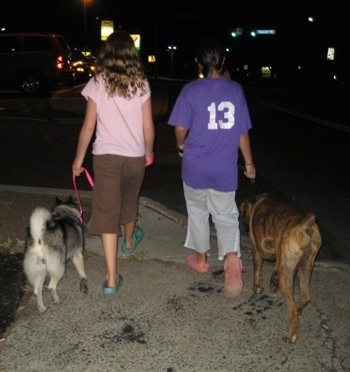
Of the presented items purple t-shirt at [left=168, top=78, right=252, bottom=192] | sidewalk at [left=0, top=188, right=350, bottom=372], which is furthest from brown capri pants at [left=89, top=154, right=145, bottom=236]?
sidewalk at [left=0, top=188, right=350, bottom=372]

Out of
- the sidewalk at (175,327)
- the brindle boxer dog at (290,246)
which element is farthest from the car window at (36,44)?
the brindle boxer dog at (290,246)

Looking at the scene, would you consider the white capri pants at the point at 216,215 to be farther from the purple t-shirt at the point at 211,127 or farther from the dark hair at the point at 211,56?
the dark hair at the point at 211,56

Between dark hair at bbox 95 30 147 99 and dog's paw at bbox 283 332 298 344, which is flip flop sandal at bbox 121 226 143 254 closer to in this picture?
dark hair at bbox 95 30 147 99

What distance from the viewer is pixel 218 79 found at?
13.1ft

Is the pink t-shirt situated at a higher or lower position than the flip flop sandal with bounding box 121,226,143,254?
higher

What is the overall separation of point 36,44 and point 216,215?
16.4m

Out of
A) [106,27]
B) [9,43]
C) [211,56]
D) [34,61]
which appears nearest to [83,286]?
[211,56]

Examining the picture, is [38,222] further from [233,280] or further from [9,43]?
[9,43]

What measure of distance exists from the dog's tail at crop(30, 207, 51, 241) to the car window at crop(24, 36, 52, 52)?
53.8 feet

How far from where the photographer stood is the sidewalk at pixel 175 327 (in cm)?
330

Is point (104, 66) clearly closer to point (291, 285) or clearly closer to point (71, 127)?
point (291, 285)

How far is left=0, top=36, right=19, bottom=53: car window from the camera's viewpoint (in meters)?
19.1

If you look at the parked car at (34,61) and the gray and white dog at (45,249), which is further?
the parked car at (34,61)

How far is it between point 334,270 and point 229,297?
121 centimetres
